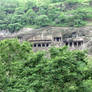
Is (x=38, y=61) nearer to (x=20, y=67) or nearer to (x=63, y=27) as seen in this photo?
(x=20, y=67)

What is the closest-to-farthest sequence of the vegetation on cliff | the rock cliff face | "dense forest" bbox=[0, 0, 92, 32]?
the vegetation on cliff → the rock cliff face → "dense forest" bbox=[0, 0, 92, 32]

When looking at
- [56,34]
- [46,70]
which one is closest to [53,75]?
[46,70]

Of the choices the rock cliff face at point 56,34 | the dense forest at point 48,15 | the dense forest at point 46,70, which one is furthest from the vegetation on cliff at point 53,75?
the dense forest at point 48,15

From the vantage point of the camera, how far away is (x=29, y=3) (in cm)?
5319

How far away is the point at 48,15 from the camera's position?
151 feet

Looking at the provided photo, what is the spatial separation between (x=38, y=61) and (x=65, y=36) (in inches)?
975

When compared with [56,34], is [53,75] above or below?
above

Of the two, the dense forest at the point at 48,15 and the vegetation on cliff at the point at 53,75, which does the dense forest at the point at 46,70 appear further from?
the dense forest at the point at 48,15

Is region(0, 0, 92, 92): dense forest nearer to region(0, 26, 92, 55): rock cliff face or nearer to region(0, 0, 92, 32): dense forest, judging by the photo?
region(0, 26, 92, 55): rock cliff face

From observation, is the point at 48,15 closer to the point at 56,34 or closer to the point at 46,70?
the point at 56,34

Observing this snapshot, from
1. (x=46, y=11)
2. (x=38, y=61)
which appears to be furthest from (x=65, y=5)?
(x=38, y=61)

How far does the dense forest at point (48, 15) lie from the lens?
140 feet

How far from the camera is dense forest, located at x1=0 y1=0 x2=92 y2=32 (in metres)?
42.5

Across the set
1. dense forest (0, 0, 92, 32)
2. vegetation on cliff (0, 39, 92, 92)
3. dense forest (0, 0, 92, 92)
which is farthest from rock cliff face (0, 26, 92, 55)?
vegetation on cliff (0, 39, 92, 92)
